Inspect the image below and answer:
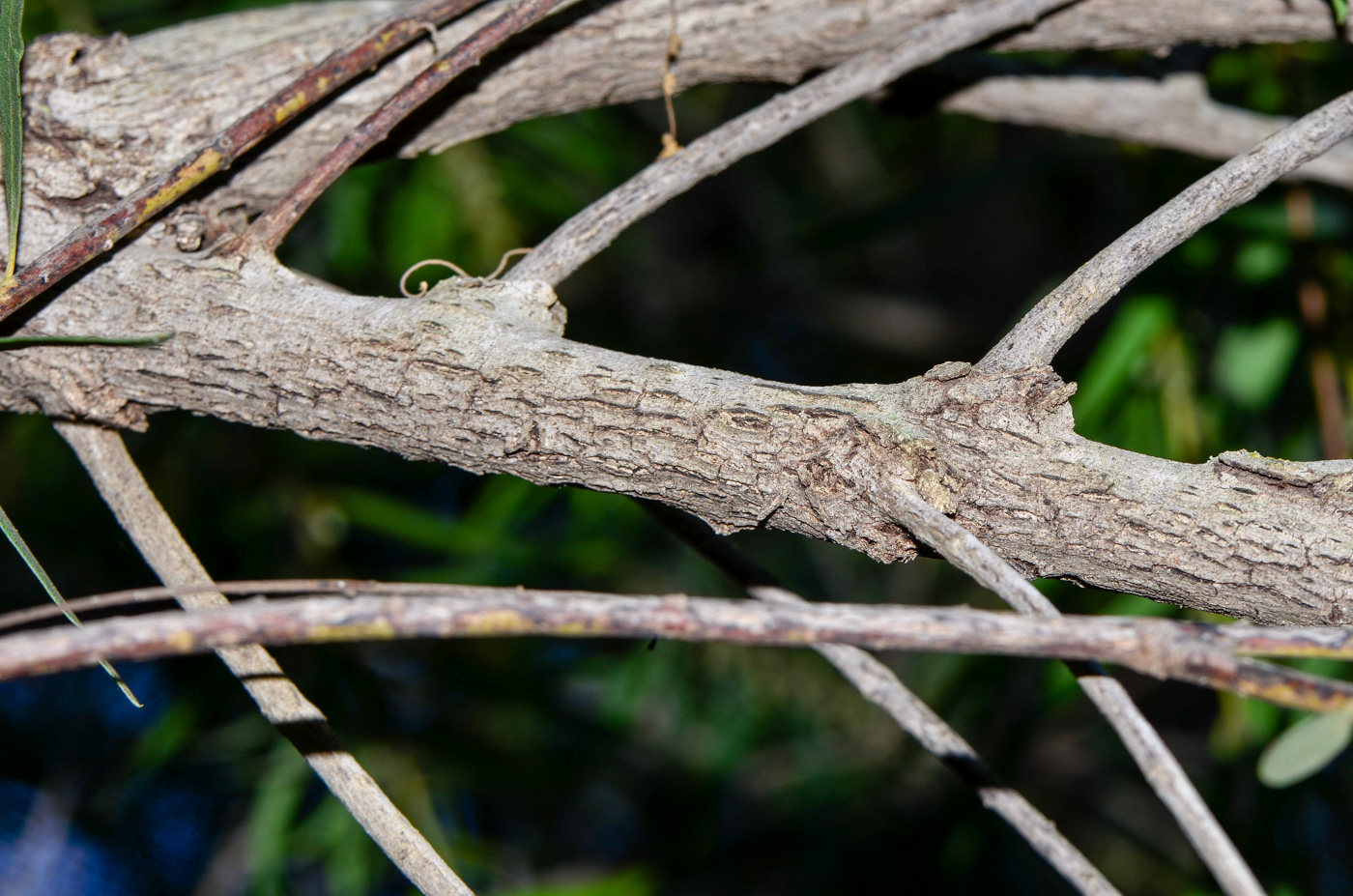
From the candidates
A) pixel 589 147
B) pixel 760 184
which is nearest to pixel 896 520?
pixel 589 147

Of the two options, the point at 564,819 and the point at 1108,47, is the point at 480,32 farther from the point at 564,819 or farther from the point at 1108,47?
the point at 564,819

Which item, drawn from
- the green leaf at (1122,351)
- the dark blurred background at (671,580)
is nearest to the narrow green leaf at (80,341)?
the dark blurred background at (671,580)

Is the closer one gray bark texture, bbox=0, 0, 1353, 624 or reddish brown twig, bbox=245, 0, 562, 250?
gray bark texture, bbox=0, 0, 1353, 624

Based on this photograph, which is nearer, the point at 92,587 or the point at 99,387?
the point at 99,387

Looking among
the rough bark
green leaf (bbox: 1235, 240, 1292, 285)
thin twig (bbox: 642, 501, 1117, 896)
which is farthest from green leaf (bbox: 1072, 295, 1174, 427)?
thin twig (bbox: 642, 501, 1117, 896)

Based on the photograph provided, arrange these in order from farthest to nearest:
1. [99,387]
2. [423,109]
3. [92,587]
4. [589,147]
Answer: [92,587]
[589,147]
[423,109]
[99,387]

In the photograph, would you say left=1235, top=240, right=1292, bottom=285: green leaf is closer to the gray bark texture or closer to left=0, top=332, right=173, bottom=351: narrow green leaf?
the gray bark texture

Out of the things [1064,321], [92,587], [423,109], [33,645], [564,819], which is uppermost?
[423,109]
